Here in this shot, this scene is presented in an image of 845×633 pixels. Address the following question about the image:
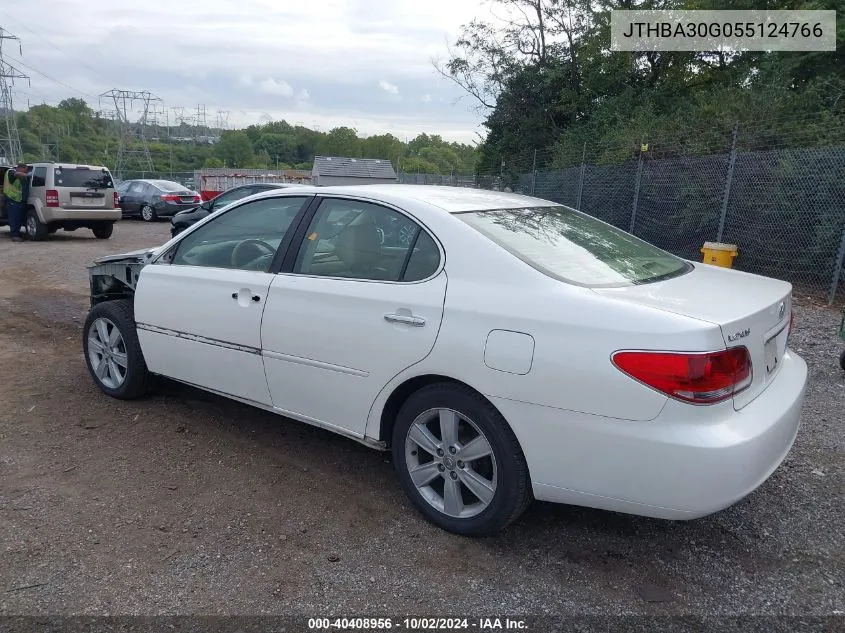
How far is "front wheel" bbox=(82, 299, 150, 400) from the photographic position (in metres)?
4.60

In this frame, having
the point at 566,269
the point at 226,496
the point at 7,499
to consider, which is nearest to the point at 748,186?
the point at 566,269

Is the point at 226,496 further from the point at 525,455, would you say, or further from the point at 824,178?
the point at 824,178

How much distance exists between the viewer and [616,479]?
2.62 m

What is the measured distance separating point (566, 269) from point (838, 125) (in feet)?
31.4

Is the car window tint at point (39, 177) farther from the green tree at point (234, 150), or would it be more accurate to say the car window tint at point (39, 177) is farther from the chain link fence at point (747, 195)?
the green tree at point (234, 150)

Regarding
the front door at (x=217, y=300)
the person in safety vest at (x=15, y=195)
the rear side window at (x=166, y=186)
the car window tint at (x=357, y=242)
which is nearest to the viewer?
the car window tint at (x=357, y=242)

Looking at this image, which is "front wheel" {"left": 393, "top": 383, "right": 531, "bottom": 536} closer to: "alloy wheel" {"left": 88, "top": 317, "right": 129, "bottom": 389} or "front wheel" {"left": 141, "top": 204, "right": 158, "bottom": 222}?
"alloy wheel" {"left": 88, "top": 317, "right": 129, "bottom": 389}

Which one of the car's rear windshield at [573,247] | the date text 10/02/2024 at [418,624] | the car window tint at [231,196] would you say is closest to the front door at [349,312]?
the car's rear windshield at [573,247]

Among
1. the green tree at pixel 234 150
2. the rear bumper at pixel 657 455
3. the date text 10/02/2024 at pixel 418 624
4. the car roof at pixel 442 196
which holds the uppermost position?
the green tree at pixel 234 150

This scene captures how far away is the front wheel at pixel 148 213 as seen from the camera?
22031mm

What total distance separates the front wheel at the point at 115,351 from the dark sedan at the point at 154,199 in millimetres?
17891

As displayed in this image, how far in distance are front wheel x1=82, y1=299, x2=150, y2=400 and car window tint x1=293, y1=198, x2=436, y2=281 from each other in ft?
5.57

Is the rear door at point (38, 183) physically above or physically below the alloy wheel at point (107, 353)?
above

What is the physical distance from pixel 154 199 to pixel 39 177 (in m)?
7.01
